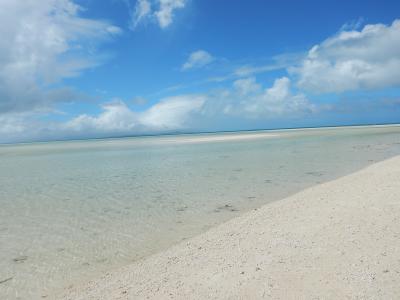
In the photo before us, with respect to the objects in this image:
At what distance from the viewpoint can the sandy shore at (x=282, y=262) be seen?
4598mm

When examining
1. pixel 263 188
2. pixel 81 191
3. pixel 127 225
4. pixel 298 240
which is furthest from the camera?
pixel 81 191

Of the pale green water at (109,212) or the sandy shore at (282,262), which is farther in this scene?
the pale green water at (109,212)

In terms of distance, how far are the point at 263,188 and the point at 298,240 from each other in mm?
6829

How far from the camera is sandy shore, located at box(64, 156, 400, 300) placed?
4598 mm

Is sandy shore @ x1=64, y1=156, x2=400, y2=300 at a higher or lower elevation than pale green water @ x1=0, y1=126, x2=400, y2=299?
higher

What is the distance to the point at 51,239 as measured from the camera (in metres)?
8.29

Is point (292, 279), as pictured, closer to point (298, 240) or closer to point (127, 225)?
point (298, 240)

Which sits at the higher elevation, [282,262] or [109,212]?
[282,262]

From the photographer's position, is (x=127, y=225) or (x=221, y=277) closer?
(x=221, y=277)

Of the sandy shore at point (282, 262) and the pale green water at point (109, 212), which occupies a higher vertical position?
the sandy shore at point (282, 262)

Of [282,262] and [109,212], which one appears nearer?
[282,262]

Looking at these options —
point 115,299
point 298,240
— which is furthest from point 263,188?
point 115,299

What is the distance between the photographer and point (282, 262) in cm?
539

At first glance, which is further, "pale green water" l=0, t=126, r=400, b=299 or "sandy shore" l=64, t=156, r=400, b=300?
"pale green water" l=0, t=126, r=400, b=299
